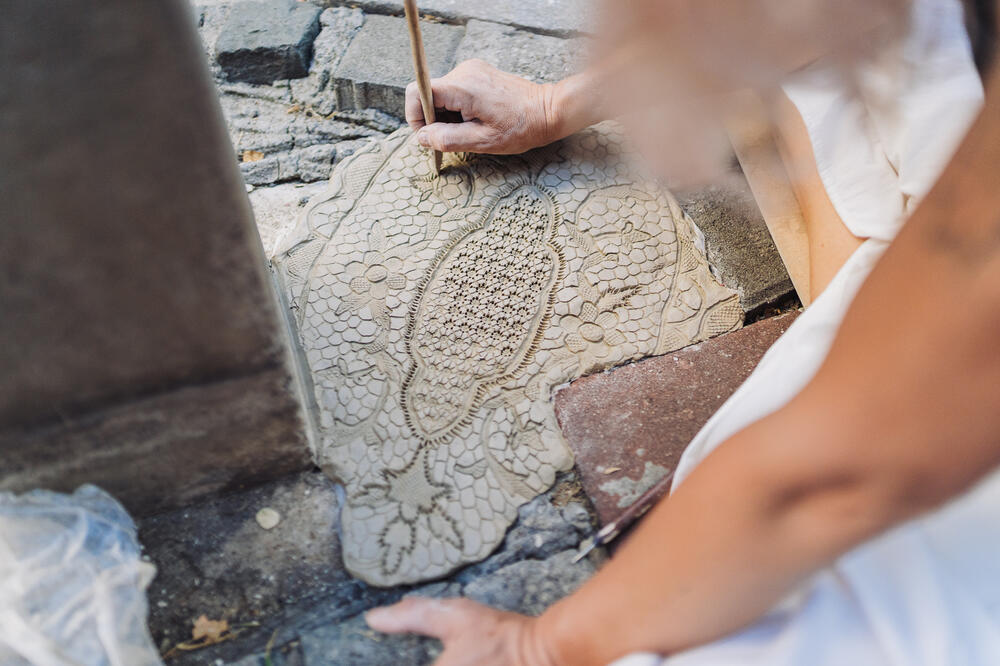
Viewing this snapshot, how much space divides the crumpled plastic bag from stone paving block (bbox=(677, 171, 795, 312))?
129 cm

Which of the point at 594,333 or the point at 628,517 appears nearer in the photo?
the point at 628,517

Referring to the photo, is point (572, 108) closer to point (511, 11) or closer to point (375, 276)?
point (375, 276)

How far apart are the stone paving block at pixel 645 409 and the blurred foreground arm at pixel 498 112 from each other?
23.6 inches

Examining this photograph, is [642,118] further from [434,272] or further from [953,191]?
[434,272]

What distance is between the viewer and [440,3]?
7.27 ft

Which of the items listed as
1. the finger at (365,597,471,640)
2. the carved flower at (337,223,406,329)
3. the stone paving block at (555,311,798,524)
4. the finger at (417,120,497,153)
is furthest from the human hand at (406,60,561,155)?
the finger at (365,597,471,640)

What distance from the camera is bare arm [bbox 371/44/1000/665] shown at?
0.61m

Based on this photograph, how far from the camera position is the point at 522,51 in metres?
2.04

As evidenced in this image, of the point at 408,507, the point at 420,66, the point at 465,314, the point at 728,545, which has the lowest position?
the point at 408,507

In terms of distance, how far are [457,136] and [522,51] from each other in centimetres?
61

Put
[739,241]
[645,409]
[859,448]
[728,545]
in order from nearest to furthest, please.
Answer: [859,448] → [728,545] → [645,409] → [739,241]

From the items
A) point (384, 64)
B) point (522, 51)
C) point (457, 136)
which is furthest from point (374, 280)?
point (522, 51)

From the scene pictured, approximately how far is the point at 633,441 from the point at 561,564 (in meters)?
0.27

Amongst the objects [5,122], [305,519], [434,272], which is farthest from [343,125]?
[5,122]
